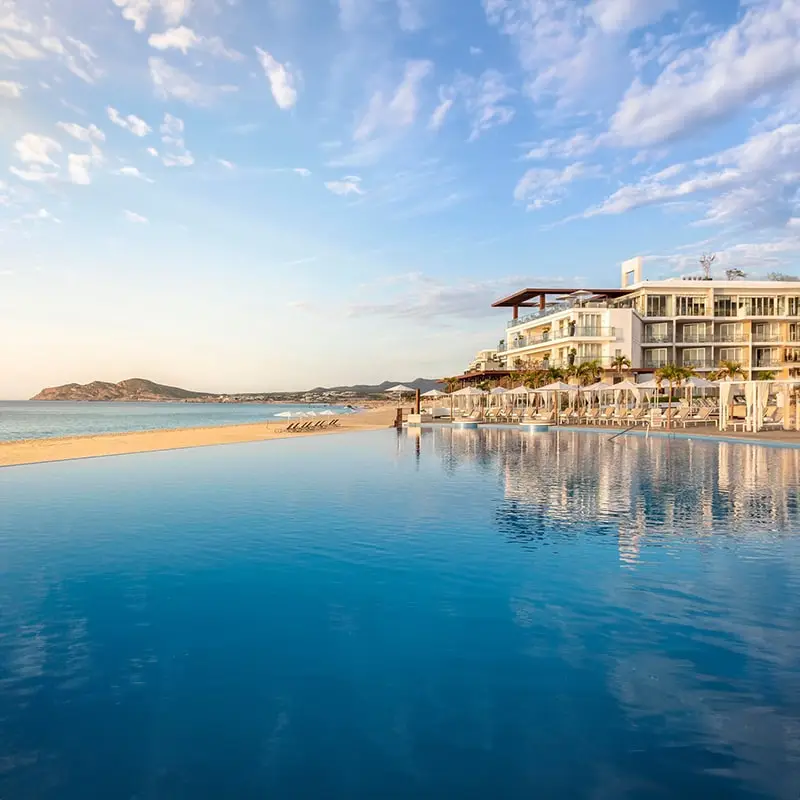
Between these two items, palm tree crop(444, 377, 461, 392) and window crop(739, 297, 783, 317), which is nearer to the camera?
window crop(739, 297, 783, 317)

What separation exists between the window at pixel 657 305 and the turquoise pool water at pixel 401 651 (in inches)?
1565

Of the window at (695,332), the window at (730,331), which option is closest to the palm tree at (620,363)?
the window at (695,332)

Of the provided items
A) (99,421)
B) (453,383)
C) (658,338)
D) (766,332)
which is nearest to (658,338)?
(658,338)

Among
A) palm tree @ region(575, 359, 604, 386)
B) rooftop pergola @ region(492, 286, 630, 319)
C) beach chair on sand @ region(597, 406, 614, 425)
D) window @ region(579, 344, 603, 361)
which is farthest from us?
rooftop pergola @ region(492, 286, 630, 319)

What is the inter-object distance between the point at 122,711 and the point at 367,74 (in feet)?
63.0

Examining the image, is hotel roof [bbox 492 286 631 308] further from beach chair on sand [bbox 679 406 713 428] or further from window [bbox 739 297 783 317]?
beach chair on sand [bbox 679 406 713 428]

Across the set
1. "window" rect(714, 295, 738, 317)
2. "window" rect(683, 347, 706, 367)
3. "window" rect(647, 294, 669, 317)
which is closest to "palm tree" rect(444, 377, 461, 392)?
"window" rect(647, 294, 669, 317)

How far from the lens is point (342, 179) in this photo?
24516 millimetres

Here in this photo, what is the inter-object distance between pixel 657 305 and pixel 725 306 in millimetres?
6309

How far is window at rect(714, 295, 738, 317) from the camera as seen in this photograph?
1879 inches

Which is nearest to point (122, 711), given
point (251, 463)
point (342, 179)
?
point (251, 463)

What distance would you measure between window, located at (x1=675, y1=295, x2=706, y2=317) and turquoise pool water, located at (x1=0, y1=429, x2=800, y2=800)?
41.2 meters

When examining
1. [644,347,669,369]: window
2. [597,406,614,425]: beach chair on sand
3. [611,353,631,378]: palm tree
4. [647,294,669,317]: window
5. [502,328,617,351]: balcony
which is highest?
[647,294,669,317]: window

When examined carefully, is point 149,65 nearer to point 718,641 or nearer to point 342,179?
point 342,179
